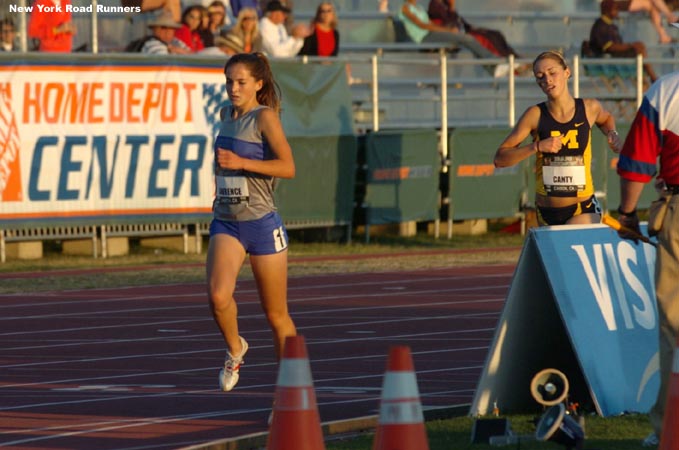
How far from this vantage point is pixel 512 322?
872cm

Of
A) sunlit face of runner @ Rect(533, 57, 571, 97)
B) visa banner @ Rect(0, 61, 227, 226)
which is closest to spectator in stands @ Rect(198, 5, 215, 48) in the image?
visa banner @ Rect(0, 61, 227, 226)

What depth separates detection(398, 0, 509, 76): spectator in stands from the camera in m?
26.5

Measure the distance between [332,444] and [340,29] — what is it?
1902 cm

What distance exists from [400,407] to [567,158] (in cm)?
475

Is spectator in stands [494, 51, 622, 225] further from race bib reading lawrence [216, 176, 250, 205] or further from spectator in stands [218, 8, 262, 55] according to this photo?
spectator in stands [218, 8, 262, 55]

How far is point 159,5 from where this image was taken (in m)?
21.6

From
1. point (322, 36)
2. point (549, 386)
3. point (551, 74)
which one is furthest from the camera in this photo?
point (322, 36)

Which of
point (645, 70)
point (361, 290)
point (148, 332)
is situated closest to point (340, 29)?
point (645, 70)

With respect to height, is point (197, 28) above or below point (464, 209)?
above

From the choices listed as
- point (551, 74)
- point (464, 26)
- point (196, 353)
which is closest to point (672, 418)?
point (551, 74)

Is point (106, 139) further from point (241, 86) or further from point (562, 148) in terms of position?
point (241, 86)

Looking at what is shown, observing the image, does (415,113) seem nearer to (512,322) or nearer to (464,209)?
(464,209)

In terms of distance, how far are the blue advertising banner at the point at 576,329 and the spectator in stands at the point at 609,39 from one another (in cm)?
1771

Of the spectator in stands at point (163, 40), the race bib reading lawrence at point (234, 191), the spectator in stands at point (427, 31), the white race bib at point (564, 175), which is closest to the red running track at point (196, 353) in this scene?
the race bib reading lawrence at point (234, 191)
